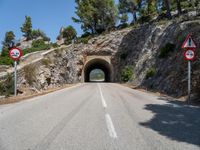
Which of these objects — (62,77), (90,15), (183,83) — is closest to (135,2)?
(90,15)

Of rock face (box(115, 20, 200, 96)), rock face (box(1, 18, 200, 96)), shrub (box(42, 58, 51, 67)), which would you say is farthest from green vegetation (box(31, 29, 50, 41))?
shrub (box(42, 58, 51, 67))

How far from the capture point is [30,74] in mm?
24000

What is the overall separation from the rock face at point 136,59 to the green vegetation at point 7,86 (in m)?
2.49

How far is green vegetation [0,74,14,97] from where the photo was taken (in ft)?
60.6

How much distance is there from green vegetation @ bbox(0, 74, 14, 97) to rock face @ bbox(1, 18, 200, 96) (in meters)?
2.49

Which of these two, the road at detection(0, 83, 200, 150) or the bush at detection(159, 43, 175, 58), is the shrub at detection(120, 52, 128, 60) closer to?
the bush at detection(159, 43, 175, 58)

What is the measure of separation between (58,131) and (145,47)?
31565 millimetres

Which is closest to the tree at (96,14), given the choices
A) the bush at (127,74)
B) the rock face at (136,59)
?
the rock face at (136,59)

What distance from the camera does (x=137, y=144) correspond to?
4801 mm

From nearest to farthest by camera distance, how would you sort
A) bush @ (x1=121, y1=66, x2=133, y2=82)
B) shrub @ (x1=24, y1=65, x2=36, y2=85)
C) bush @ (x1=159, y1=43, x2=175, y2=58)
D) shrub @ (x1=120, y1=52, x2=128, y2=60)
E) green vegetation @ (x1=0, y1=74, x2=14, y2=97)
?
green vegetation @ (x1=0, y1=74, x2=14, y2=97)
shrub @ (x1=24, y1=65, x2=36, y2=85)
bush @ (x1=159, y1=43, x2=175, y2=58)
bush @ (x1=121, y1=66, x2=133, y2=82)
shrub @ (x1=120, y1=52, x2=128, y2=60)

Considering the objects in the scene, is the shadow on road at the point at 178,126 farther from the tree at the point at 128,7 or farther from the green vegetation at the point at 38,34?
the green vegetation at the point at 38,34

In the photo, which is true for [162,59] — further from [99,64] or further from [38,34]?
[38,34]

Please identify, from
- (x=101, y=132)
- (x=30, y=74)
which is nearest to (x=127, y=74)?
(x=30, y=74)

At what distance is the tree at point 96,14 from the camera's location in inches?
2213
